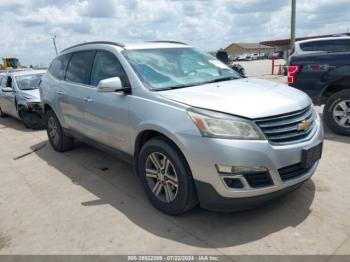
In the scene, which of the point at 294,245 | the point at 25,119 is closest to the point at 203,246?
the point at 294,245

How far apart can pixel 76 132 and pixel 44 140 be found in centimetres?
249

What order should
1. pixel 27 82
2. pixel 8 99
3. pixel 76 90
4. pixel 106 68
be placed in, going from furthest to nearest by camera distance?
pixel 8 99 → pixel 27 82 → pixel 76 90 → pixel 106 68

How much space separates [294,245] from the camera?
2.91m

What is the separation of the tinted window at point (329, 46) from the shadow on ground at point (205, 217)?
3.66 metres

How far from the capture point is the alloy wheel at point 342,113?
583 cm

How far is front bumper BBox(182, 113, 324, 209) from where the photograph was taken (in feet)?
9.46

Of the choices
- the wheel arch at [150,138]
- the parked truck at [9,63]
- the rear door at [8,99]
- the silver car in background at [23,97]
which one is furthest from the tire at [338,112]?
the parked truck at [9,63]

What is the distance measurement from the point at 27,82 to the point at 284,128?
8323 mm

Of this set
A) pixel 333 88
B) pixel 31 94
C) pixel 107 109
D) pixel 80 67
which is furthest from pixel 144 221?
pixel 31 94

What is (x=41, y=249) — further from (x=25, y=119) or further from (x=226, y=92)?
(x=25, y=119)

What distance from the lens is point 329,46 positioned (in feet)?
22.4

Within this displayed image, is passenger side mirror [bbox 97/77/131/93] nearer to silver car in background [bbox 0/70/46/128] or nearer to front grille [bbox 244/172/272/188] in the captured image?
front grille [bbox 244/172/272/188]

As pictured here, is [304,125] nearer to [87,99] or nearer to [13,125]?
[87,99]

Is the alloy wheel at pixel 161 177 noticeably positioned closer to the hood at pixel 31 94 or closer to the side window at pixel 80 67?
the side window at pixel 80 67
